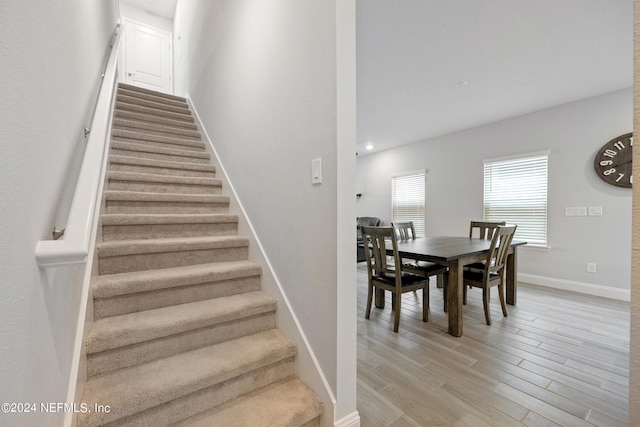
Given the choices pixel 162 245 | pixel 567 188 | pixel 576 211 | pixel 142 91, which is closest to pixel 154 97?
pixel 142 91

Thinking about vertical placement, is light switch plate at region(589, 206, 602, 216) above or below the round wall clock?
below

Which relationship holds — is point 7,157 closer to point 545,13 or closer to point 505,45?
point 545,13

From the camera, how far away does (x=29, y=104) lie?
706mm

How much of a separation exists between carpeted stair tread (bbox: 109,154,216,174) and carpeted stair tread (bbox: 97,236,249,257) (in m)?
0.96

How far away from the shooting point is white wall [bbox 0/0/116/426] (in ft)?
1.82

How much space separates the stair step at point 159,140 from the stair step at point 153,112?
632mm

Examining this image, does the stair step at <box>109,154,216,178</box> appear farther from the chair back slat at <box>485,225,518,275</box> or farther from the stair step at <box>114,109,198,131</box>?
the chair back slat at <box>485,225,518,275</box>

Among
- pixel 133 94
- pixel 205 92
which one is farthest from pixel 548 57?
pixel 133 94

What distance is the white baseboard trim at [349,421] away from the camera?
128 centimetres

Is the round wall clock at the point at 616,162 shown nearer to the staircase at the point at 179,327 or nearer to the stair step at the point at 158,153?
the staircase at the point at 179,327

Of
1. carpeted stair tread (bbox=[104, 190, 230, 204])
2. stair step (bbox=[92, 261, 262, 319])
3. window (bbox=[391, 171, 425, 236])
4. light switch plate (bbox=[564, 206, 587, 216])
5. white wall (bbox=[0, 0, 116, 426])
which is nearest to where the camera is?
white wall (bbox=[0, 0, 116, 426])

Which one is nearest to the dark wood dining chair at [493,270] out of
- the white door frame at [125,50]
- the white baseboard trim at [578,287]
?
the white baseboard trim at [578,287]

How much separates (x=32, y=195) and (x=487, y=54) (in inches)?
134

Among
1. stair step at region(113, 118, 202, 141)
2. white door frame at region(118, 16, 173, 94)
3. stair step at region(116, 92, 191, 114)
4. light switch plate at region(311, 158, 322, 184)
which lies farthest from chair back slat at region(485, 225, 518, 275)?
white door frame at region(118, 16, 173, 94)
